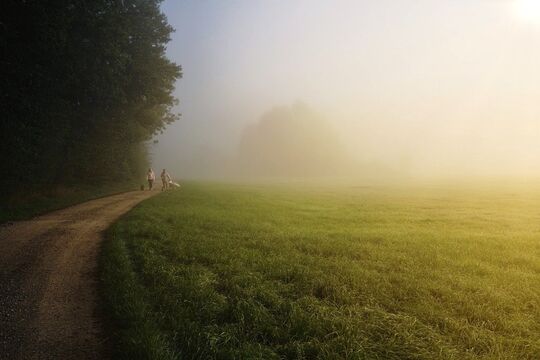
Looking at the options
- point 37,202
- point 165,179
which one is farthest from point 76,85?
point 165,179

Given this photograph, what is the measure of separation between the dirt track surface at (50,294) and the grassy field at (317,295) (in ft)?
1.65

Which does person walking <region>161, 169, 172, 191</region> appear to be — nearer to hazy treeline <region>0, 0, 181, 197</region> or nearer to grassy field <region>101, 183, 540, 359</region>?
hazy treeline <region>0, 0, 181, 197</region>

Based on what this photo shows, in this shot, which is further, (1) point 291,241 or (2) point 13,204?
(2) point 13,204

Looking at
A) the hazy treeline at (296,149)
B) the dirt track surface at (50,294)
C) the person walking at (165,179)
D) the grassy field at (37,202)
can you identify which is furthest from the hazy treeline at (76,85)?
the hazy treeline at (296,149)

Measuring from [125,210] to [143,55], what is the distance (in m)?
23.5

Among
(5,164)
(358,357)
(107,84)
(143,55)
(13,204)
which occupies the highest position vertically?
(143,55)

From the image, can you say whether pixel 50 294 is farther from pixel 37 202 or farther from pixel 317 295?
pixel 37 202

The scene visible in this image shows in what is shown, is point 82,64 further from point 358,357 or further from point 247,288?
point 358,357

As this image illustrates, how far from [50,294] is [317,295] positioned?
6503mm

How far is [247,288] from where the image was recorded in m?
9.71

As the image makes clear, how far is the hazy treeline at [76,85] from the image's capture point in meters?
20.7

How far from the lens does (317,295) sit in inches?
380

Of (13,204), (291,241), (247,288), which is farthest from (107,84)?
(247,288)

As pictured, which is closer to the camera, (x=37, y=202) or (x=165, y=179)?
(x=37, y=202)
